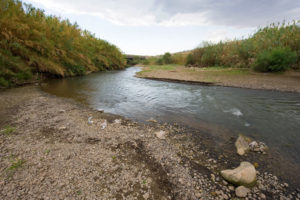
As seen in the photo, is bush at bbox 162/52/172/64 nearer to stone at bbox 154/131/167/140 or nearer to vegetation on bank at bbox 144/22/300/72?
vegetation on bank at bbox 144/22/300/72

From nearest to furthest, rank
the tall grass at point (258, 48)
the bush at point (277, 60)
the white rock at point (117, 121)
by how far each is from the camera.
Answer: the white rock at point (117, 121) < the bush at point (277, 60) < the tall grass at point (258, 48)

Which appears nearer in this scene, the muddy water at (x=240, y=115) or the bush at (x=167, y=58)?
the muddy water at (x=240, y=115)

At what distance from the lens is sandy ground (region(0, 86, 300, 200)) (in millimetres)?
1675

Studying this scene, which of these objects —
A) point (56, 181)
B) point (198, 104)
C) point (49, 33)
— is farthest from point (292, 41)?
point (49, 33)

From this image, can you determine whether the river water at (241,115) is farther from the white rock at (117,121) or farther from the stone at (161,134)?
the stone at (161,134)

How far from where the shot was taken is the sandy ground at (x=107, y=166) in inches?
65.9

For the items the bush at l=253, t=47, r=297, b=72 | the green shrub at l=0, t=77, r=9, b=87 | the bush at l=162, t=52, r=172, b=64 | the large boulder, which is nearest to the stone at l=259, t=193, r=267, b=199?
the large boulder

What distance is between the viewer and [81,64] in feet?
52.3

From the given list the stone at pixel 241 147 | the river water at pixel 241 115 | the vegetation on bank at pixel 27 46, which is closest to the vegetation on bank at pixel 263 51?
the river water at pixel 241 115

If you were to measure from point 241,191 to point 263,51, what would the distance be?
1465cm

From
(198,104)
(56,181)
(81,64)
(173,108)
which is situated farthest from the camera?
(81,64)

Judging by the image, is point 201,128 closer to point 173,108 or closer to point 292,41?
point 173,108

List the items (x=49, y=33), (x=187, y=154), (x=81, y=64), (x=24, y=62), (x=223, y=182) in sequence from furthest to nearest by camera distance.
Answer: (x=81, y=64), (x=49, y=33), (x=24, y=62), (x=187, y=154), (x=223, y=182)

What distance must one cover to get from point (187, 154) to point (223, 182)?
0.71 meters
